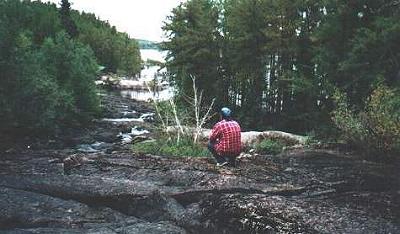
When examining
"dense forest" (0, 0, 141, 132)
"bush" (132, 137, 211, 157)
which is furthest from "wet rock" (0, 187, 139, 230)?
"dense forest" (0, 0, 141, 132)

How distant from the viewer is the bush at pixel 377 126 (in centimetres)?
1697

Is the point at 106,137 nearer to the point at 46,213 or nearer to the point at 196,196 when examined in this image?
the point at 196,196

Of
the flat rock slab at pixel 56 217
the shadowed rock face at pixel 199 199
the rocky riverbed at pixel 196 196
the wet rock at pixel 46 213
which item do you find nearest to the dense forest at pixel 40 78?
the rocky riverbed at pixel 196 196

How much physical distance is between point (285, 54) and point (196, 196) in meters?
27.7

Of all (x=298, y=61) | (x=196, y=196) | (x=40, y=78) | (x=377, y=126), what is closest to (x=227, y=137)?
(x=196, y=196)

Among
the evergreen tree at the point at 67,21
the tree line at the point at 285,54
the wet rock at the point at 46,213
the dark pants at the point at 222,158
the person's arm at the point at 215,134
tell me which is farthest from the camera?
the evergreen tree at the point at 67,21

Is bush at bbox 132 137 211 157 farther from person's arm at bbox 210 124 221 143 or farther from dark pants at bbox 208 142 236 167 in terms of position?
person's arm at bbox 210 124 221 143

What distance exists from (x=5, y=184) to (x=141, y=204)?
3386mm

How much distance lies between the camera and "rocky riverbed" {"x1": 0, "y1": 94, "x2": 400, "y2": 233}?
9.51 meters

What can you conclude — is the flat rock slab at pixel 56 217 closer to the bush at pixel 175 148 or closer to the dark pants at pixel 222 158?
the dark pants at pixel 222 158

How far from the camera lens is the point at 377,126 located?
1741 cm

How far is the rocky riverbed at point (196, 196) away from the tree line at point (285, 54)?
19.3ft

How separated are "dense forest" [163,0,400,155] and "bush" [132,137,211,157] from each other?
5420mm

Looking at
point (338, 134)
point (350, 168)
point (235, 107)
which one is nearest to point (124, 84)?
point (235, 107)
